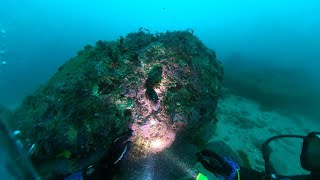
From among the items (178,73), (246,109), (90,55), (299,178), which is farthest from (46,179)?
(246,109)

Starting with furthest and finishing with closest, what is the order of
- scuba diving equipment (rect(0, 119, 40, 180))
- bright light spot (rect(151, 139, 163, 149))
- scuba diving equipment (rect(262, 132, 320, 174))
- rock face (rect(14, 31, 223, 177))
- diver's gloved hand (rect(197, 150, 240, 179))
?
bright light spot (rect(151, 139, 163, 149)), rock face (rect(14, 31, 223, 177)), scuba diving equipment (rect(262, 132, 320, 174)), diver's gloved hand (rect(197, 150, 240, 179)), scuba diving equipment (rect(0, 119, 40, 180))

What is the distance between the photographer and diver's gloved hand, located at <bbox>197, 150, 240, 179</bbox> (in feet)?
8.77

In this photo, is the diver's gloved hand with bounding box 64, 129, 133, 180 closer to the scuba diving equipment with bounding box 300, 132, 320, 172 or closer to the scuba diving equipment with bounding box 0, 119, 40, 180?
the scuba diving equipment with bounding box 0, 119, 40, 180

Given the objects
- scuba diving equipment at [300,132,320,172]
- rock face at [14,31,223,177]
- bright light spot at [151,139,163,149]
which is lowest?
scuba diving equipment at [300,132,320,172]

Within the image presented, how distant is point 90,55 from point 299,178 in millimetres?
3873

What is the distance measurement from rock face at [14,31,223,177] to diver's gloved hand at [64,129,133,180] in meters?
0.37

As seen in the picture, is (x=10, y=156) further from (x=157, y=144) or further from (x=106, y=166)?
(x=157, y=144)

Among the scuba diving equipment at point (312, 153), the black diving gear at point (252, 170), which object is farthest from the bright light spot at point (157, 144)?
the scuba diving equipment at point (312, 153)

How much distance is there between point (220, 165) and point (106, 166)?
1504 mm

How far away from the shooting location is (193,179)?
465 centimetres

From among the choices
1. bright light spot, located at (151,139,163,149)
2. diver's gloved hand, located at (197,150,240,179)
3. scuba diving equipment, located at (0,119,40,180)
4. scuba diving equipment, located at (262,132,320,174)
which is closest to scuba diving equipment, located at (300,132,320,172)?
scuba diving equipment, located at (262,132,320,174)

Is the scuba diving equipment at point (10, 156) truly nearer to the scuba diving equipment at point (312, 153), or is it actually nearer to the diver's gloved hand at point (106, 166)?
the diver's gloved hand at point (106, 166)

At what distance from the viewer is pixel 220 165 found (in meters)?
2.74

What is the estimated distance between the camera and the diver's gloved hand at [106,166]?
3031mm
